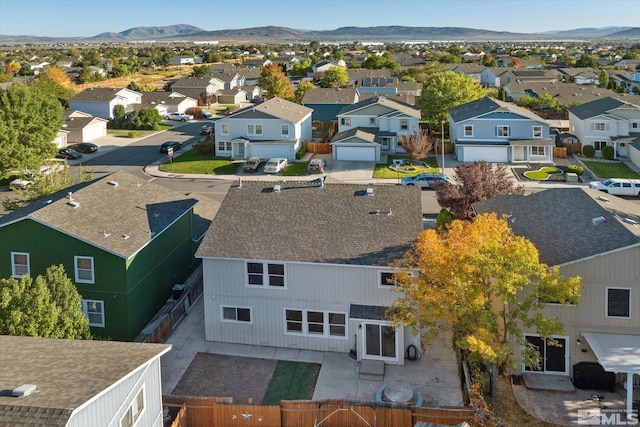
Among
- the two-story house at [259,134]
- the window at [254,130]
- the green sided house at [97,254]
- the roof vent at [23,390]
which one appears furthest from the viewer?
the window at [254,130]

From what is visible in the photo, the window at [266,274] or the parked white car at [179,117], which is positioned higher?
the parked white car at [179,117]

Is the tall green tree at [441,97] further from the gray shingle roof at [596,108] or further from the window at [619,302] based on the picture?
the window at [619,302]

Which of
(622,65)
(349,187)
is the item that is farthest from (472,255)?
(622,65)

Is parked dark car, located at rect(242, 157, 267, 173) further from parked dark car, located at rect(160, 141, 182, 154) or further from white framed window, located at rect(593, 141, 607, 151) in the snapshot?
white framed window, located at rect(593, 141, 607, 151)

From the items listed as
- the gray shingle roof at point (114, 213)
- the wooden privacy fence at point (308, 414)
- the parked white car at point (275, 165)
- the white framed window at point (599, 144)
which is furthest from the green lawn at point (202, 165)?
the wooden privacy fence at point (308, 414)

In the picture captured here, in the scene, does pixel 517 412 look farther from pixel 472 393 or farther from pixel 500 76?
pixel 500 76

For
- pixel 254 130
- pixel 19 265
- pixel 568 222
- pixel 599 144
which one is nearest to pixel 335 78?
pixel 254 130

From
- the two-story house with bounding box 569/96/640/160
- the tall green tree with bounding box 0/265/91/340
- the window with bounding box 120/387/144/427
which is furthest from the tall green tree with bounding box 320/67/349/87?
the window with bounding box 120/387/144/427
